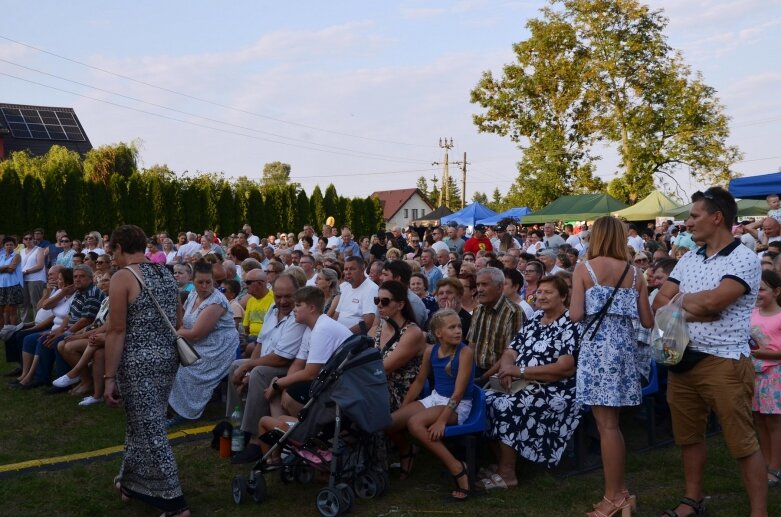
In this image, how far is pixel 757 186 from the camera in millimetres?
11617

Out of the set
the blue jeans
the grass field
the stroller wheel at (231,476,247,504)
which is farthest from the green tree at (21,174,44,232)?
the stroller wheel at (231,476,247,504)

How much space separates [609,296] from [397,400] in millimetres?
1900

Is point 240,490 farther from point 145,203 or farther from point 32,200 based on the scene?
point 145,203

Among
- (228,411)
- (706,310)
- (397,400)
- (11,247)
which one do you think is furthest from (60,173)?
(706,310)

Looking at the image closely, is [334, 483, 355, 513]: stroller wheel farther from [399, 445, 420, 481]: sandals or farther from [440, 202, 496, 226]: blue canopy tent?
[440, 202, 496, 226]: blue canopy tent

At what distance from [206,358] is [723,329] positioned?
15.0ft

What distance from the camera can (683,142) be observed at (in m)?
30.2

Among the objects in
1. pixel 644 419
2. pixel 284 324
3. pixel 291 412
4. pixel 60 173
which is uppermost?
pixel 60 173

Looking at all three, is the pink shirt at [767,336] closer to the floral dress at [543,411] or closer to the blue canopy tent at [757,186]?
the floral dress at [543,411]

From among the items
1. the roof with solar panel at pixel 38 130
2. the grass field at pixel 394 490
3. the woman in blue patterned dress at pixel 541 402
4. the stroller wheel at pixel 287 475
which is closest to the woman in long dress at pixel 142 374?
the grass field at pixel 394 490

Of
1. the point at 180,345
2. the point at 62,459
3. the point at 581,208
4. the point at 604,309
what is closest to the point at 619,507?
the point at 604,309

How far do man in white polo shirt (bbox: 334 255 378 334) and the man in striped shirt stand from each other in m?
1.42

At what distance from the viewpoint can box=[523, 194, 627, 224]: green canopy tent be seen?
22.2 meters

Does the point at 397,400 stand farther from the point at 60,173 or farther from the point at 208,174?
the point at 208,174
